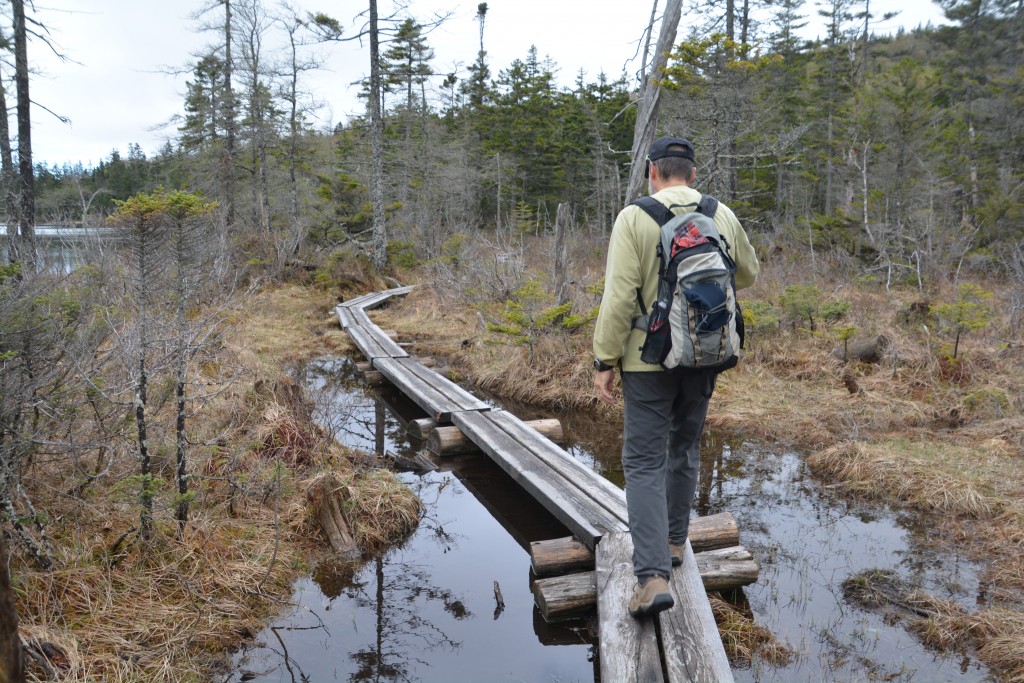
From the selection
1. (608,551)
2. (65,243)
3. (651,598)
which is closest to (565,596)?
(608,551)

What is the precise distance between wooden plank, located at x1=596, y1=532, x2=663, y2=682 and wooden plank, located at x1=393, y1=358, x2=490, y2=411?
330 centimetres

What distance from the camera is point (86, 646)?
271cm

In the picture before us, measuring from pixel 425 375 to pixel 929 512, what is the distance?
213 inches

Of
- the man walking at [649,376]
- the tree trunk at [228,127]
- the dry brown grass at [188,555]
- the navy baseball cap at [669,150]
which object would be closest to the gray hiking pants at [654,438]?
the man walking at [649,376]

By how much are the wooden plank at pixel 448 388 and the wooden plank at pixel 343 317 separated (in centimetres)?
371

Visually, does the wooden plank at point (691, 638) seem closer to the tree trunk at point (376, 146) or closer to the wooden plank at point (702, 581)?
the wooden plank at point (702, 581)

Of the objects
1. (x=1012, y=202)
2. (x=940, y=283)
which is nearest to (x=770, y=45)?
(x=1012, y=202)

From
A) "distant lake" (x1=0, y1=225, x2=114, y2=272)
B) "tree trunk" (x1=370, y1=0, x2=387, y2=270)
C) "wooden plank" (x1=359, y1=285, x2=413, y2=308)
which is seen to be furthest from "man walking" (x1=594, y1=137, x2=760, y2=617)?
"tree trunk" (x1=370, y1=0, x2=387, y2=270)

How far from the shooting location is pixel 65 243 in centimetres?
1027

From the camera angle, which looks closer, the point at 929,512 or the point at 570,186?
the point at 929,512

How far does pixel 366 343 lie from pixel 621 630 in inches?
319

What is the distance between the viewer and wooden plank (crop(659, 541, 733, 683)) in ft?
8.41

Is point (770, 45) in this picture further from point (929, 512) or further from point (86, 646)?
point (86, 646)

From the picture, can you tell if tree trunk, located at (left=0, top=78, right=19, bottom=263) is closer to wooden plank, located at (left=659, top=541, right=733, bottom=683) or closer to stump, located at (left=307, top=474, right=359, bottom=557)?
stump, located at (left=307, top=474, right=359, bottom=557)
